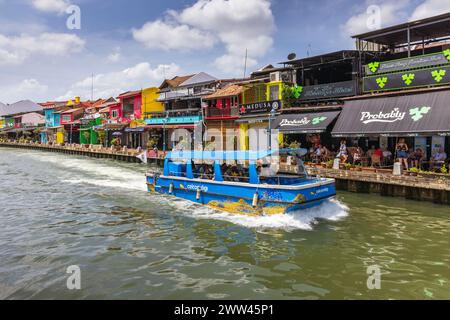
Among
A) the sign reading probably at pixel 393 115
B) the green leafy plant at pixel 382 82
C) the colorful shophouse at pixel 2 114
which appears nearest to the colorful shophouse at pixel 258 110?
the green leafy plant at pixel 382 82

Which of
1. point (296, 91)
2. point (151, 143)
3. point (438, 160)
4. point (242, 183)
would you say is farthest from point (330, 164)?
point (151, 143)

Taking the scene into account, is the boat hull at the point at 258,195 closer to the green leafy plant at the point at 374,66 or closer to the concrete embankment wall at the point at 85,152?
the green leafy plant at the point at 374,66

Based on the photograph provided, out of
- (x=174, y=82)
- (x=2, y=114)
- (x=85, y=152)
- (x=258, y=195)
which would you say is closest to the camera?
(x=258, y=195)

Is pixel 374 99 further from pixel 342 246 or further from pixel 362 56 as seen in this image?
pixel 342 246

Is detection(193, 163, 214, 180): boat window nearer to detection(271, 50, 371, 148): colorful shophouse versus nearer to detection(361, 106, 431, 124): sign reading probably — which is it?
detection(271, 50, 371, 148): colorful shophouse

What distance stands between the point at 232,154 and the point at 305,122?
12.1 m

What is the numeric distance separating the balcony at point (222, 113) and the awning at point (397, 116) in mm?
13676

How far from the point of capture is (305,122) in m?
25.4

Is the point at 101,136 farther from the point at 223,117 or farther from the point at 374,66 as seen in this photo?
the point at 374,66

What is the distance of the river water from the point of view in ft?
27.1

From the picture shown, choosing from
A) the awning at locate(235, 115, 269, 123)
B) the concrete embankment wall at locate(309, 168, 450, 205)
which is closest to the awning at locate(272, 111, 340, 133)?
the awning at locate(235, 115, 269, 123)

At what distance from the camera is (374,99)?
2238 centimetres

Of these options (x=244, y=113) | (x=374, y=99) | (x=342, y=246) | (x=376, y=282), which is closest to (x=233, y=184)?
(x=342, y=246)
